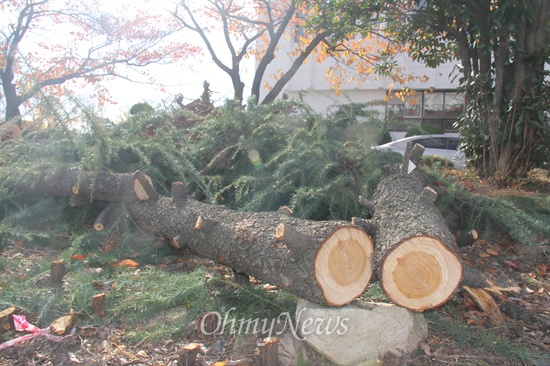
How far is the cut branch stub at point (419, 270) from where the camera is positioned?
2.55 meters

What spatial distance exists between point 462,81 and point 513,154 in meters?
1.39

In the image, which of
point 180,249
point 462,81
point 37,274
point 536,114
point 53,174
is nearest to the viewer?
point 37,274

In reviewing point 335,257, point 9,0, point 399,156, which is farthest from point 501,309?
point 9,0

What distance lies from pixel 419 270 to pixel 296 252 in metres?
0.69

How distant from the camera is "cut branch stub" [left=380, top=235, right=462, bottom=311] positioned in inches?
101

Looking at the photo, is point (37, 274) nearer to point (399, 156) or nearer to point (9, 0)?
point (399, 156)

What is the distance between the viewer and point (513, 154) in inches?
264

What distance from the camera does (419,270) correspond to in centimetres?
257

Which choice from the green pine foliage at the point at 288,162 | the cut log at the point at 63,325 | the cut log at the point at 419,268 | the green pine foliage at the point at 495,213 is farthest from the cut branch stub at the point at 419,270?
the cut log at the point at 63,325

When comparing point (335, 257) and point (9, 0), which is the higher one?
point (9, 0)

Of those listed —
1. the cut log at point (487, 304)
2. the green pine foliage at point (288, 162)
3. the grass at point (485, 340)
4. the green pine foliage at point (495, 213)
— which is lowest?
the grass at point (485, 340)

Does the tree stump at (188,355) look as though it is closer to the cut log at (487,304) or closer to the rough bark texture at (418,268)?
the rough bark texture at (418,268)

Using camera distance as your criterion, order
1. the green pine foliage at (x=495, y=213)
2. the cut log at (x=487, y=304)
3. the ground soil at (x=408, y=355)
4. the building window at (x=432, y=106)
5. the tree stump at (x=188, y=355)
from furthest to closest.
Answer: the building window at (x=432, y=106) → the green pine foliage at (x=495, y=213) → the cut log at (x=487, y=304) → the ground soil at (x=408, y=355) → the tree stump at (x=188, y=355)

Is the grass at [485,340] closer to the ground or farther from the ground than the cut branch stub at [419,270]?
closer to the ground
